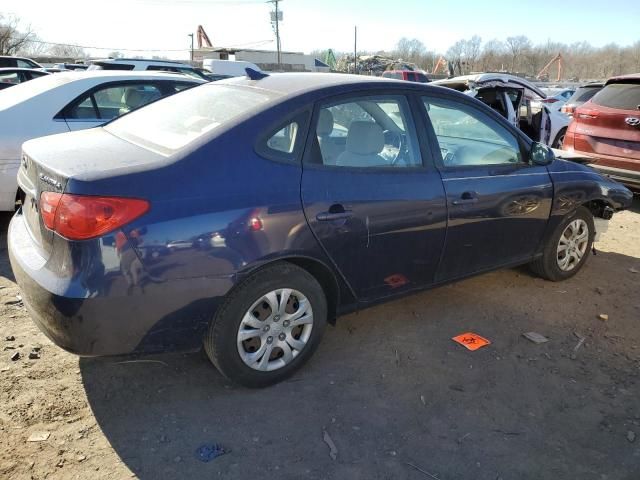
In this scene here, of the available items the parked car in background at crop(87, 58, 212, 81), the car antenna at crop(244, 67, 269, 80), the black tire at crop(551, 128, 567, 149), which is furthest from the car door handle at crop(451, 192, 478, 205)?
the parked car in background at crop(87, 58, 212, 81)

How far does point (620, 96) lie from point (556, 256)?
3.67 metres

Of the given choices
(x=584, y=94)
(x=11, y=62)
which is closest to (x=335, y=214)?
(x=584, y=94)

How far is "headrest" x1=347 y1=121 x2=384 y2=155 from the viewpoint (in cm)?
324

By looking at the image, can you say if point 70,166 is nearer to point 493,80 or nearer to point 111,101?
point 111,101

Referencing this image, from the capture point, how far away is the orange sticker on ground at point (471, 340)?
11.8ft

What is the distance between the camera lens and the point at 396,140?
341 cm

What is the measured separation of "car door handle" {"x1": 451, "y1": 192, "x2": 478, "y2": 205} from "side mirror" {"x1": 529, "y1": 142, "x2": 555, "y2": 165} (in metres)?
0.76

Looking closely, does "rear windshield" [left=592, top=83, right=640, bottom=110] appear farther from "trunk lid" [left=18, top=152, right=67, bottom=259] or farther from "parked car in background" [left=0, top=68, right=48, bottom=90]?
"parked car in background" [left=0, top=68, right=48, bottom=90]

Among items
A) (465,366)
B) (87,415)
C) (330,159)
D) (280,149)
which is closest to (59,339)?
(87,415)

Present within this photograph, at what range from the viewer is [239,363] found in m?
2.87

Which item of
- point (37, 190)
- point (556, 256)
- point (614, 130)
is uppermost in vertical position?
point (37, 190)

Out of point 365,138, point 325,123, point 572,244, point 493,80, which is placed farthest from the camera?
point 493,80

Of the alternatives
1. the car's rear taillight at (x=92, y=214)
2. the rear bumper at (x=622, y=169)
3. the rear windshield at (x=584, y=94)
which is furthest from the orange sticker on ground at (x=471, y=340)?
the rear windshield at (x=584, y=94)

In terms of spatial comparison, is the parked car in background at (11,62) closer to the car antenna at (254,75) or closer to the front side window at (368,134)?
the car antenna at (254,75)
